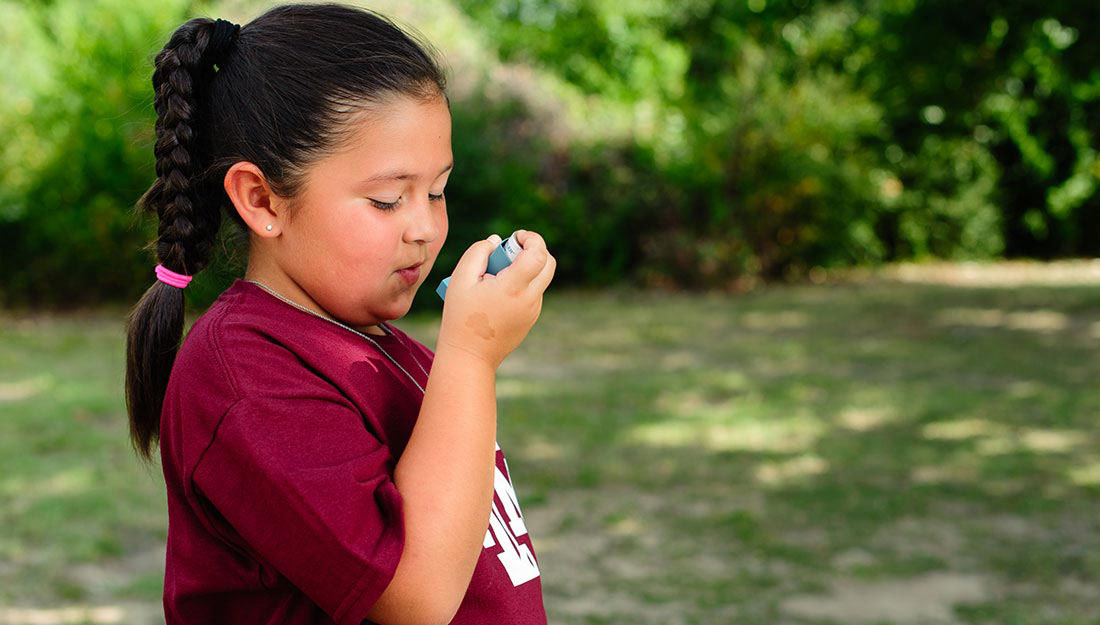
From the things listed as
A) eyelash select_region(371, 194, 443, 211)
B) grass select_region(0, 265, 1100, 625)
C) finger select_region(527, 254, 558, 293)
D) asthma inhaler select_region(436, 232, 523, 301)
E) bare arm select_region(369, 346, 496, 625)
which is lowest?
grass select_region(0, 265, 1100, 625)

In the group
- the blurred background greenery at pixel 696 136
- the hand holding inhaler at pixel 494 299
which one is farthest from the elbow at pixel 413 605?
the blurred background greenery at pixel 696 136

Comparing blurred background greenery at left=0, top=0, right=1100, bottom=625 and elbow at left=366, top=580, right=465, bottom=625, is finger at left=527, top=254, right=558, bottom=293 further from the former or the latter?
blurred background greenery at left=0, top=0, right=1100, bottom=625

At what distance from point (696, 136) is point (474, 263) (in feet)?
42.5

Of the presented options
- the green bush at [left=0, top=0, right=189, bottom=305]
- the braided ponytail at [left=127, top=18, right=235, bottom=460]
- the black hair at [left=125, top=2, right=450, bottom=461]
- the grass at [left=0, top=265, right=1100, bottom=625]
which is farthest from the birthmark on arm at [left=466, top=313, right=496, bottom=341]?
the green bush at [left=0, top=0, right=189, bottom=305]

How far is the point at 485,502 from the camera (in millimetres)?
1196

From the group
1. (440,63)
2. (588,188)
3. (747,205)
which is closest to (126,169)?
(588,188)

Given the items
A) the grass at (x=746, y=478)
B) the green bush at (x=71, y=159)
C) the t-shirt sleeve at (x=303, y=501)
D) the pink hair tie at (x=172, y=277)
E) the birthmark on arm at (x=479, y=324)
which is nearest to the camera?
the t-shirt sleeve at (x=303, y=501)

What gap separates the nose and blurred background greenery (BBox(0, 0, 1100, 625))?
0.31 m

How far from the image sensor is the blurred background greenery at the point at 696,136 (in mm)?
9109

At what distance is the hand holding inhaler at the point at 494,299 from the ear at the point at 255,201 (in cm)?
22

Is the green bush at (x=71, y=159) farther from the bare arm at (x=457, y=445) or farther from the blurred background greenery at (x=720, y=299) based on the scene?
the bare arm at (x=457, y=445)

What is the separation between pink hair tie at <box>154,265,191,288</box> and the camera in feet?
4.55

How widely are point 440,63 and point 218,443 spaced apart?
609 mm

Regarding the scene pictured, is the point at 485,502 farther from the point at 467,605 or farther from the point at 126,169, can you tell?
the point at 126,169
